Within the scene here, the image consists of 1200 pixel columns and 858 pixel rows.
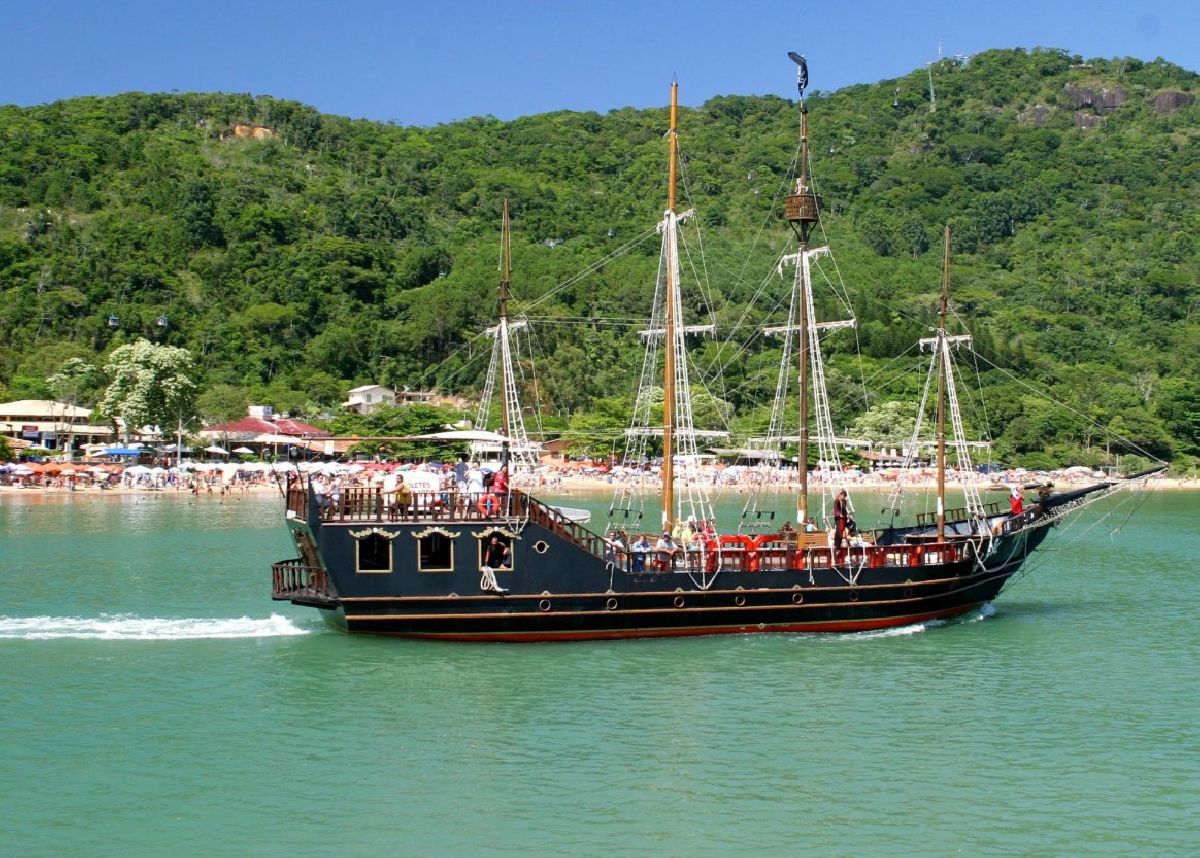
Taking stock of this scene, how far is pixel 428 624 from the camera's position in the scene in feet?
80.9

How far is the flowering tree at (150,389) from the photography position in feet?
245

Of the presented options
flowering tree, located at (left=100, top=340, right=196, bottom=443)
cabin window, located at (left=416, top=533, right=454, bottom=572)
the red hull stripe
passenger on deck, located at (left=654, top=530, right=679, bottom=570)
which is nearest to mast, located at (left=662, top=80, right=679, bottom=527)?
passenger on deck, located at (left=654, top=530, right=679, bottom=570)

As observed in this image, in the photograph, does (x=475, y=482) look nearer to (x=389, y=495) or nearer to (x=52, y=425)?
(x=389, y=495)

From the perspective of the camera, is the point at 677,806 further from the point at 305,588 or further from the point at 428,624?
the point at 305,588

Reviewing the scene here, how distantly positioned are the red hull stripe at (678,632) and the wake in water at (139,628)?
3.68 meters

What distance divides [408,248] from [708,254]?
103ft

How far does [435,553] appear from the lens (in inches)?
964

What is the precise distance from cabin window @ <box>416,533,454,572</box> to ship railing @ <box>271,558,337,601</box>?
66.3 inches

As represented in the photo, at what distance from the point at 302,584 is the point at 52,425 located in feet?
210

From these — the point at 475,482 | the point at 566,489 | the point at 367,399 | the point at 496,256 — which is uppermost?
the point at 496,256

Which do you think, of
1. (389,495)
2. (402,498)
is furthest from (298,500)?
(402,498)

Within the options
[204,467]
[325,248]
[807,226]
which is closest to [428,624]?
[807,226]

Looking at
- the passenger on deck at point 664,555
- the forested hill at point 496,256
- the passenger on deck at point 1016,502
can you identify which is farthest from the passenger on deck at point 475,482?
the forested hill at point 496,256

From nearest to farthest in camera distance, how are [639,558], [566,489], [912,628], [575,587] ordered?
1. [575,587]
2. [639,558]
3. [912,628]
4. [566,489]
